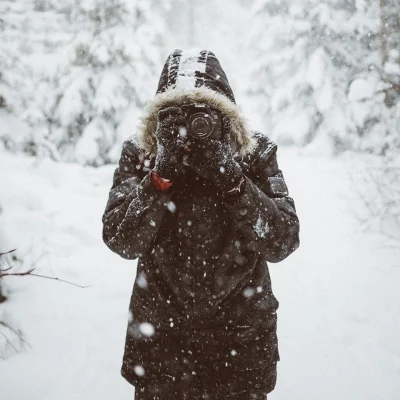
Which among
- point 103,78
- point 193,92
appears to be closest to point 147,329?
point 193,92

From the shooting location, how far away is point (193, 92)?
1317mm

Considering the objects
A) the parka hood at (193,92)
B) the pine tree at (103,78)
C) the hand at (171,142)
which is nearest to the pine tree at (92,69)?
the pine tree at (103,78)

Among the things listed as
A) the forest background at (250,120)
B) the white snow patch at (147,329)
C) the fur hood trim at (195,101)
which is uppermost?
the forest background at (250,120)

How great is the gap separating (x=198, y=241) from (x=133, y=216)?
29cm

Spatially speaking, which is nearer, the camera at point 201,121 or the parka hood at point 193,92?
the camera at point 201,121

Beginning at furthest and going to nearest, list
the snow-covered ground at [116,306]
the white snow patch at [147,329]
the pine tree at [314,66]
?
1. the pine tree at [314,66]
2. the snow-covered ground at [116,306]
3. the white snow patch at [147,329]

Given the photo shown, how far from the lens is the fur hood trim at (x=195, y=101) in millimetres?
1321

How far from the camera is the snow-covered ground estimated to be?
2867 mm

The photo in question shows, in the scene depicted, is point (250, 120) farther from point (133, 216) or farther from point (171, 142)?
point (133, 216)

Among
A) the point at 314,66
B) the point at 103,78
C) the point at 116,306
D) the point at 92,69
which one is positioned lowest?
the point at 116,306

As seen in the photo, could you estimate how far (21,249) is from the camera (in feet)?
13.6

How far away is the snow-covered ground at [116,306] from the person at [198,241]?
1.63 meters

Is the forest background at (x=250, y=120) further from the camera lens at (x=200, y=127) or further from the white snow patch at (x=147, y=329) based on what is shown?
the white snow patch at (x=147, y=329)

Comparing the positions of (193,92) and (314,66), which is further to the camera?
(314,66)
